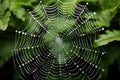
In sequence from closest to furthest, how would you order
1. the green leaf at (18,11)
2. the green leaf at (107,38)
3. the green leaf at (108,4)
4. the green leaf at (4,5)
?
the green leaf at (107,38)
the green leaf at (18,11)
the green leaf at (4,5)
the green leaf at (108,4)

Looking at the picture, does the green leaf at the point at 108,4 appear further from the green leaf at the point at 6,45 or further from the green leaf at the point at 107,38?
the green leaf at the point at 6,45

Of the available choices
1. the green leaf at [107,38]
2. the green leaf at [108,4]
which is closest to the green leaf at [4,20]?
the green leaf at [107,38]

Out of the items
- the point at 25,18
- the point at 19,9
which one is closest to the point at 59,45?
the point at 25,18

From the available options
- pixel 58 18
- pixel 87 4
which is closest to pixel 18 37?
pixel 58 18

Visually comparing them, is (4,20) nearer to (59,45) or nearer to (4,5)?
(4,5)

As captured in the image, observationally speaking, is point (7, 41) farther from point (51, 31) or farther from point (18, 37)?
point (51, 31)

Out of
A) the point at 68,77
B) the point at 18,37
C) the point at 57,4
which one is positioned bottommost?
the point at 68,77
